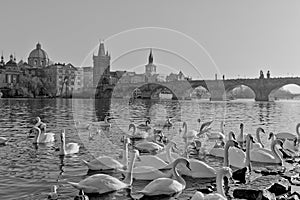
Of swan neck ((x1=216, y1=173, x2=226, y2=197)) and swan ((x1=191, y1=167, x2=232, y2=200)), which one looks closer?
swan ((x1=191, y1=167, x2=232, y2=200))

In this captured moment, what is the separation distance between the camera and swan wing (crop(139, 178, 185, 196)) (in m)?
10.5

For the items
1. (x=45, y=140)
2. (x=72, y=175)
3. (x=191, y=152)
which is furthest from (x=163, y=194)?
(x=45, y=140)

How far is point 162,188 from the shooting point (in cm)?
1066

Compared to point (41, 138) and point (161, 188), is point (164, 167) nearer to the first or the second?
point (161, 188)

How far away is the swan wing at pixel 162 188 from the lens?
10531mm

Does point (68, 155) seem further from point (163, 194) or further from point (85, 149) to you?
point (163, 194)

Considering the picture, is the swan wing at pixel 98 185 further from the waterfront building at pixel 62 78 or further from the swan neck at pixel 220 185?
the waterfront building at pixel 62 78

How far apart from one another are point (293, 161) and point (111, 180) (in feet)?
29.8

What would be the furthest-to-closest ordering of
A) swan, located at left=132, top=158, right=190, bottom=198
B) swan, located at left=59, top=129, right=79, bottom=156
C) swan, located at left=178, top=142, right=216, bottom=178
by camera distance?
swan, located at left=59, top=129, right=79, bottom=156, swan, located at left=178, top=142, right=216, bottom=178, swan, located at left=132, top=158, right=190, bottom=198

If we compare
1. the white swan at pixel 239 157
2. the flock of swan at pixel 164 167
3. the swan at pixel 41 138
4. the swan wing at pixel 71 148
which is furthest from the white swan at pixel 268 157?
the swan at pixel 41 138

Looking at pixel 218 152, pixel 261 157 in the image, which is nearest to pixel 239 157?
pixel 261 157

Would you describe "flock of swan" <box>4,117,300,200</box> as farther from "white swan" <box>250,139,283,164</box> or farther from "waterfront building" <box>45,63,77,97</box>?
"waterfront building" <box>45,63,77,97</box>

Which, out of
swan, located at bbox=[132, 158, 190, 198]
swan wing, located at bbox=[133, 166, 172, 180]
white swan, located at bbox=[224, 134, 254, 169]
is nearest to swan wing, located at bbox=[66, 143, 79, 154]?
swan wing, located at bbox=[133, 166, 172, 180]

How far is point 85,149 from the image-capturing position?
18.6 m
